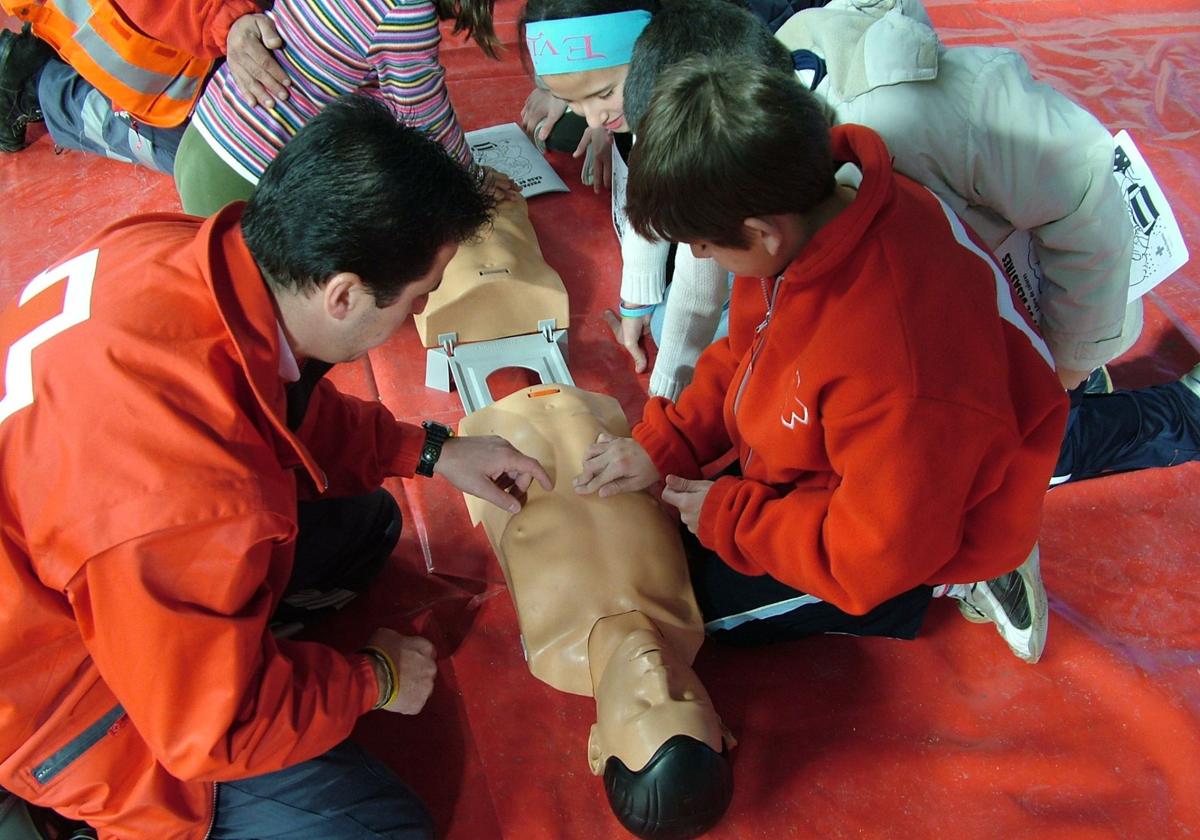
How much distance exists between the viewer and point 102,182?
2.38 meters

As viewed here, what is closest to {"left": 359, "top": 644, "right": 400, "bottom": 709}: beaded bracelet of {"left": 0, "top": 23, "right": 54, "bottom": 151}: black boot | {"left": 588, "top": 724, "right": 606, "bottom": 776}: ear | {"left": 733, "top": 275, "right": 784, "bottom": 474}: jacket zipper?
{"left": 588, "top": 724, "right": 606, "bottom": 776}: ear

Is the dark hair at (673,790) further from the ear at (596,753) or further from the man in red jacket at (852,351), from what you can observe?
the man in red jacket at (852,351)

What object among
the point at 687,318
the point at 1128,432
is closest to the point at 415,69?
the point at 687,318

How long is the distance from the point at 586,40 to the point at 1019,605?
3.96ft

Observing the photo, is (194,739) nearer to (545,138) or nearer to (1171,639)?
(1171,639)

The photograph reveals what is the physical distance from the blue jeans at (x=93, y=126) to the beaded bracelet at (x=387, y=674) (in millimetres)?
1670

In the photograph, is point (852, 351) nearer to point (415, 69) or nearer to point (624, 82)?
point (624, 82)

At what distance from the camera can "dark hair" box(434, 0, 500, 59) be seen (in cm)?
161

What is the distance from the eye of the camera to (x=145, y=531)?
0.85m

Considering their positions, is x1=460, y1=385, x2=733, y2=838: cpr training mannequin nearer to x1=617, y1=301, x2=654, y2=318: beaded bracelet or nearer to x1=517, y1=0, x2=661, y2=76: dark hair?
x1=617, y1=301, x2=654, y2=318: beaded bracelet

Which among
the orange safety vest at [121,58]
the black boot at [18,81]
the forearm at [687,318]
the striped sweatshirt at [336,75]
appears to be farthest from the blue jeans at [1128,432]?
the black boot at [18,81]

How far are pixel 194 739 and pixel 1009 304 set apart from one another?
3.54 ft

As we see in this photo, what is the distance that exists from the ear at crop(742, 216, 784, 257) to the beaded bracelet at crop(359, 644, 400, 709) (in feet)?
2.50

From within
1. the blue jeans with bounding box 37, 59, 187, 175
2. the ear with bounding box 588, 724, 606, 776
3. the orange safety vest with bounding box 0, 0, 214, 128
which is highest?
the orange safety vest with bounding box 0, 0, 214, 128
